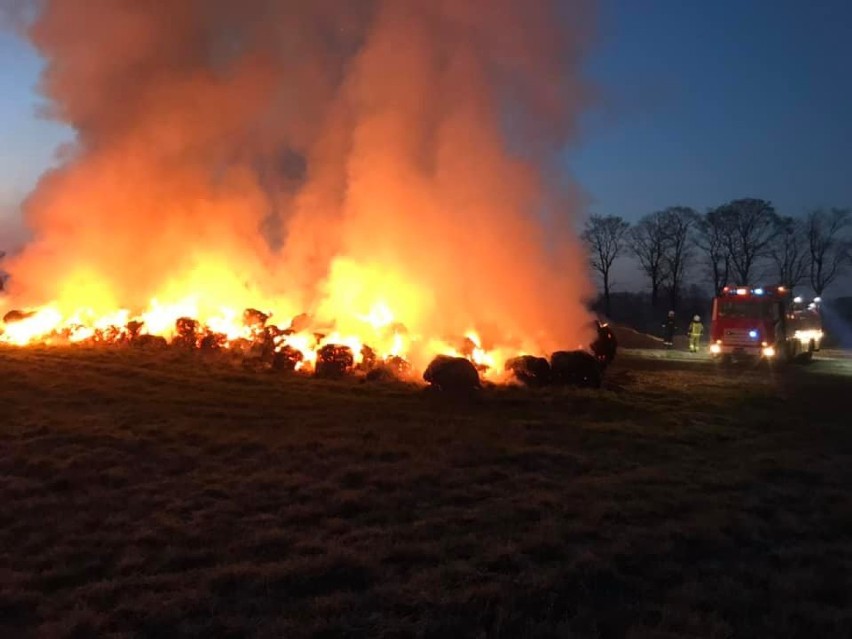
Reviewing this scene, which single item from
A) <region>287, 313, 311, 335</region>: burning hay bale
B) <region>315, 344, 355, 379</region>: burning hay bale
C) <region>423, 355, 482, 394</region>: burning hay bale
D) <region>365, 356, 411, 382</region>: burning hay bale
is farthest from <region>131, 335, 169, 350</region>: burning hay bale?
<region>423, 355, 482, 394</region>: burning hay bale

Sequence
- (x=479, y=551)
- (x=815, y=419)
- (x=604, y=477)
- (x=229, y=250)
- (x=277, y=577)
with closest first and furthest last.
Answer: (x=277, y=577)
(x=479, y=551)
(x=604, y=477)
(x=815, y=419)
(x=229, y=250)

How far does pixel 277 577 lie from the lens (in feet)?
15.9

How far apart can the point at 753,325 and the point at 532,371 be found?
545 inches

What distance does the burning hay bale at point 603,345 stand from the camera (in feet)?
61.0

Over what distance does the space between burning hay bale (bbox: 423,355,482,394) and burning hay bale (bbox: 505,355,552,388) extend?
56.4 inches

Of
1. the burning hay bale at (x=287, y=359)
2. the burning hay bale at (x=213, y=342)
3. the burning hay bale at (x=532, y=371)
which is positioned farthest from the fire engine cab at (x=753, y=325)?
the burning hay bale at (x=213, y=342)

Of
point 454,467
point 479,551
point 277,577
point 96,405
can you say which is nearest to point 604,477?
point 454,467

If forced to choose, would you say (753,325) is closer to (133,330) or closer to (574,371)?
(574,371)

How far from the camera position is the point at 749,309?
84.4ft

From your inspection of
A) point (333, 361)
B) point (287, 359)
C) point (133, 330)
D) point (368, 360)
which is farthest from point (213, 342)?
point (368, 360)

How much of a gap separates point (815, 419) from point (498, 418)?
539 centimetres

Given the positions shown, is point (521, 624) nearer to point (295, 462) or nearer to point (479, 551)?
point (479, 551)

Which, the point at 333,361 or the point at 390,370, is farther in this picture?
the point at 333,361

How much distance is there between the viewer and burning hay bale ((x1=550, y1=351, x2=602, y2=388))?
15.0 m
